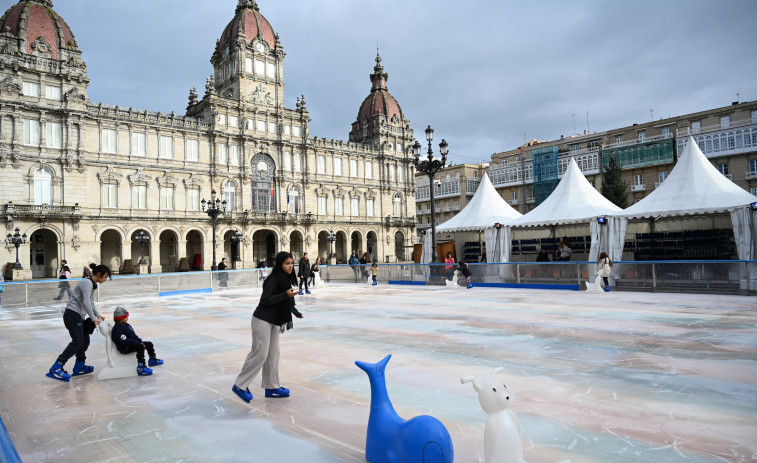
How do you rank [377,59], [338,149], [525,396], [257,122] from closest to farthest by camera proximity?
[525,396], [257,122], [338,149], [377,59]

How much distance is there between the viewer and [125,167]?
40.3 meters

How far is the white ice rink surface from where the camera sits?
3.92m

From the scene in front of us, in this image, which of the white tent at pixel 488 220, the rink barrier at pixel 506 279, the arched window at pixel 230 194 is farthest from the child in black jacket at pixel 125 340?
the arched window at pixel 230 194

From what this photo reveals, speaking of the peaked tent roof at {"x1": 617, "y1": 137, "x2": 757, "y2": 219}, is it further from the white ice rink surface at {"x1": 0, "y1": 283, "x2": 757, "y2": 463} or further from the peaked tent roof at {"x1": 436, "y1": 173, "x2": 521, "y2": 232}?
the white ice rink surface at {"x1": 0, "y1": 283, "x2": 757, "y2": 463}

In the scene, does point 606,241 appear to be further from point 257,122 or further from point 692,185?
point 257,122

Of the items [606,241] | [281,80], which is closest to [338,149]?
[281,80]

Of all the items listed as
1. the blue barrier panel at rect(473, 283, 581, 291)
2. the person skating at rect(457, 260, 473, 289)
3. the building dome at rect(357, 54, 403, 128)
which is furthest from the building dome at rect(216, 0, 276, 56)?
the blue barrier panel at rect(473, 283, 581, 291)

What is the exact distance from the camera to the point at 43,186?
120ft

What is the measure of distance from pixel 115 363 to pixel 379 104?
57875 mm

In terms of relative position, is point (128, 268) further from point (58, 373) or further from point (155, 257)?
point (58, 373)

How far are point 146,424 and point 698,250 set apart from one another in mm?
20454

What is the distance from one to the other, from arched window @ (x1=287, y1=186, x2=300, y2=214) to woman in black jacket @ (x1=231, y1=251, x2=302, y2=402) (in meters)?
45.4

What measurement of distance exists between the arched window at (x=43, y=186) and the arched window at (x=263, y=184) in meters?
16.8

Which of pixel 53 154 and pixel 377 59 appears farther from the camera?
pixel 377 59
